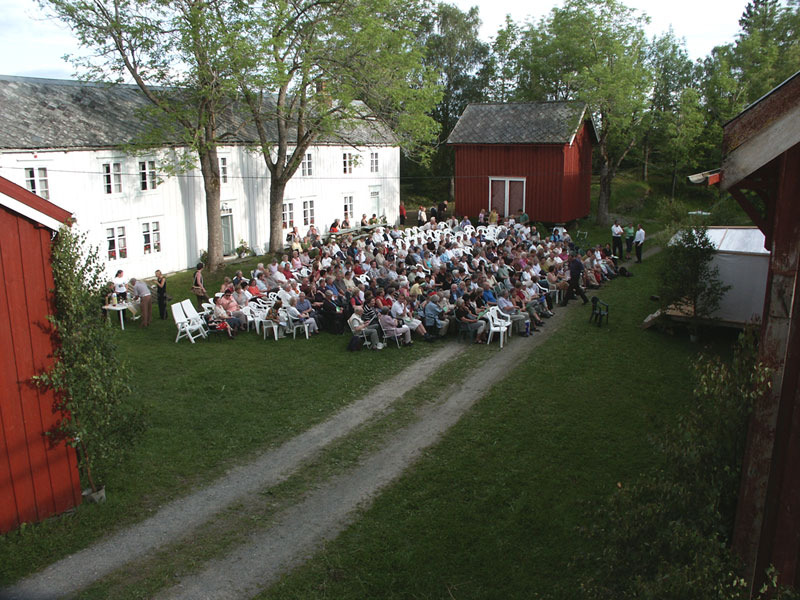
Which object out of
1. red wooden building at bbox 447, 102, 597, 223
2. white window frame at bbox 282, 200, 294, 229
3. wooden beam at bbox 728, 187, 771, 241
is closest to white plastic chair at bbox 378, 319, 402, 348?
wooden beam at bbox 728, 187, 771, 241

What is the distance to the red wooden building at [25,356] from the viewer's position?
8000 mm

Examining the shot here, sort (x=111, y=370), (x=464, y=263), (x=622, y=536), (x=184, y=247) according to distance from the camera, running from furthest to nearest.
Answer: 1. (x=184, y=247)
2. (x=464, y=263)
3. (x=111, y=370)
4. (x=622, y=536)

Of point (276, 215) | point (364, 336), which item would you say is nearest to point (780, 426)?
point (364, 336)

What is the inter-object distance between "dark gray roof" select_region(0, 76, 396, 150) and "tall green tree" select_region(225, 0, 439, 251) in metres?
1.37

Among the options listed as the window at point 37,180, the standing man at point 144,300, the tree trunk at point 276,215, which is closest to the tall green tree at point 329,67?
the tree trunk at point 276,215

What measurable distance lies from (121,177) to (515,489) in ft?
63.7

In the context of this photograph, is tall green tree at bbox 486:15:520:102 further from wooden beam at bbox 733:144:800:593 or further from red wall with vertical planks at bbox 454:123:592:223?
wooden beam at bbox 733:144:800:593

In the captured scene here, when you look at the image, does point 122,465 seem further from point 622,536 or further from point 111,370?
point 622,536

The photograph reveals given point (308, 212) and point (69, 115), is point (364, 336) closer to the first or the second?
point (69, 115)

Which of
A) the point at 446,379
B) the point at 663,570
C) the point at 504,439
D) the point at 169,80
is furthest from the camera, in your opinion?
the point at 169,80

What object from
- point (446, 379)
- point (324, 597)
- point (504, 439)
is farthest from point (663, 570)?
point (446, 379)

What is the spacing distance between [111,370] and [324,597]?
4.13m

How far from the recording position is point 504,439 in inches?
433

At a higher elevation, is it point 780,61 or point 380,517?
point 780,61
